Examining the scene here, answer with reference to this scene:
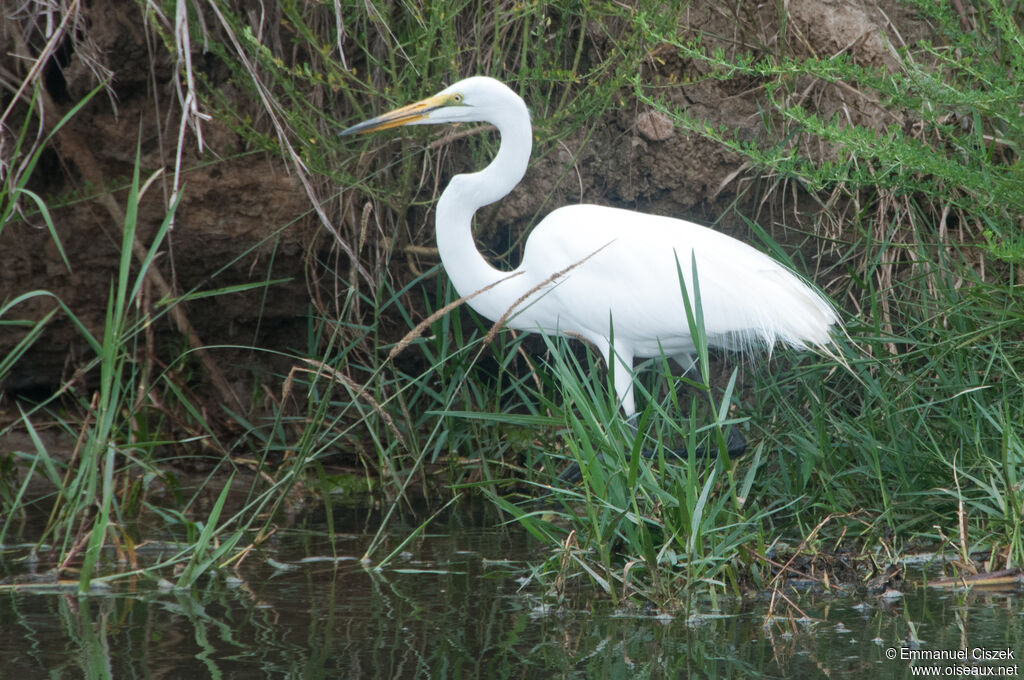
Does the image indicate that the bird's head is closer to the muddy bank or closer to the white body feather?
the white body feather

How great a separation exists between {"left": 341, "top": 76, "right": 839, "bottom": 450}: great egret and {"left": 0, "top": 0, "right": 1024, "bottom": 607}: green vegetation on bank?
0.55 ft

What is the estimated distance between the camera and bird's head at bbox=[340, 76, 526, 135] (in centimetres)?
338

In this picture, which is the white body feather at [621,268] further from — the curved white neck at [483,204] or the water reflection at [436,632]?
the water reflection at [436,632]

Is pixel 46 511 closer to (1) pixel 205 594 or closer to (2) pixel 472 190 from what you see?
(1) pixel 205 594

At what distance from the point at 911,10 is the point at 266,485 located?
3.01 meters

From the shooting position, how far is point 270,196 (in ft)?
13.5

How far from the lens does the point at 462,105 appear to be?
134 inches

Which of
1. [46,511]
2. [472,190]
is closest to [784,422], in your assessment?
[472,190]

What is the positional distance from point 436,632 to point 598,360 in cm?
135

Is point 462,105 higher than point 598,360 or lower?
higher

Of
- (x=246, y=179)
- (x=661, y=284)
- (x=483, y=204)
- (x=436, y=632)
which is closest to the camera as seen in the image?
(x=436, y=632)

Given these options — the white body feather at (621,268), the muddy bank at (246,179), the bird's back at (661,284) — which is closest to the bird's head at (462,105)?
the white body feather at (621,268)

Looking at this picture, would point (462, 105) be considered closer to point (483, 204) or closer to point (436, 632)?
point (483, 204)

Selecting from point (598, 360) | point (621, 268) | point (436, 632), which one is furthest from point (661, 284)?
point (436, 632)
